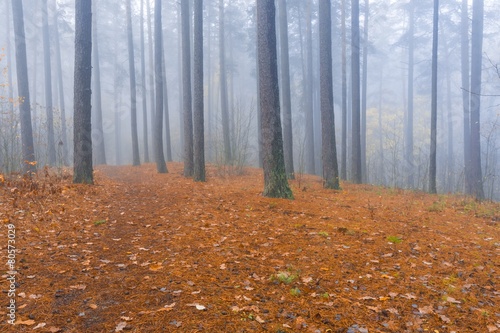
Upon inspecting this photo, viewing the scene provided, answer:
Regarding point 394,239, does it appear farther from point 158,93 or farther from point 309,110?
point 309,110

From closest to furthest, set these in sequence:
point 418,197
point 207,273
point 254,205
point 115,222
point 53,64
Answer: point 207,273, point 115,222, point 254,205, point 418,197, point 53,64

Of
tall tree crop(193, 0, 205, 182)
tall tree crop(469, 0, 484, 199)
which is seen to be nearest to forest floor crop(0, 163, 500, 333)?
tall tree crop(193, 0, 205, 182)

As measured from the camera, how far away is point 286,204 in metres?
8.11

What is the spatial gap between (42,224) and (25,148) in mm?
7785

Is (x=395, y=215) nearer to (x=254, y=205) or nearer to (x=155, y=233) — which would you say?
(x=254, y=205)

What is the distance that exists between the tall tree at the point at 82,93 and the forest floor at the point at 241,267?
153cm

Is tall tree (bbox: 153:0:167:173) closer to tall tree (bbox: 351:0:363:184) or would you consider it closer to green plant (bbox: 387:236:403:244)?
tall tree (bbox: 351:0:363:184)

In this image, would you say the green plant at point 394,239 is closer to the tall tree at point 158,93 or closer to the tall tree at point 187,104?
the tall tree at point 187,104

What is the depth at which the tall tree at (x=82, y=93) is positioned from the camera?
9.86 metres

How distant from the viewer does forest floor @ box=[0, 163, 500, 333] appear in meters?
3.43

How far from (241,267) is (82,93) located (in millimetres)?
7806

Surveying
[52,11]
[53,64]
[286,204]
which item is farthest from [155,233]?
[53,64]

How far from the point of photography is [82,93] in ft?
32.5

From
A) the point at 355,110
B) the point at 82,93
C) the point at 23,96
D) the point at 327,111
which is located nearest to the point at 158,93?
the point at 23,96
